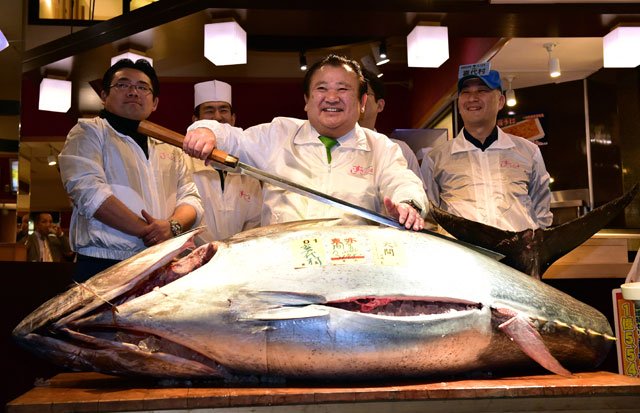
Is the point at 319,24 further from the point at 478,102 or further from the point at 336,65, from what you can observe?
the point at 336,65

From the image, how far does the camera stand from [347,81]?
2633mm

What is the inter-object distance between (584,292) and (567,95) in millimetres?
5987

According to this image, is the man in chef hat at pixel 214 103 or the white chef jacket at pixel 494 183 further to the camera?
the man in chef hat at pixel 214 103

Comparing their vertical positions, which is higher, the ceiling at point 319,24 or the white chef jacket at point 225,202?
the ceiling at point 319,24

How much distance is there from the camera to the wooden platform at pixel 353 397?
163 centimetres

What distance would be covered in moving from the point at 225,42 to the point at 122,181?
3.00 m

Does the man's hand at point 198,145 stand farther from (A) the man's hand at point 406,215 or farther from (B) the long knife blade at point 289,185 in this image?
(A) the man's hand at point 406,215

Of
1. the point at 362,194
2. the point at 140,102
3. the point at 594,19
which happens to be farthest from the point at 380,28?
the point at 362,194

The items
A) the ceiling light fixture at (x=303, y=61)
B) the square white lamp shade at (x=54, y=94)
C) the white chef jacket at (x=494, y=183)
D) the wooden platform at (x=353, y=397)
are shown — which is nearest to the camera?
the wooden platform at (x=353, y=397)

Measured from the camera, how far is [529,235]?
2287mm

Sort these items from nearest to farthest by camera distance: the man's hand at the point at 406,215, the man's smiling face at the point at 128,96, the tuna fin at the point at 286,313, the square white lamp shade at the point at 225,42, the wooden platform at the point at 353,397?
the wooden platform at the point at 353,397 → the tuna fin at the point at 286,313 → the man's hand at the point at 406,215 → the man's smiling face at the point at 128,96 → the square white lamp shade at the point at 225,42

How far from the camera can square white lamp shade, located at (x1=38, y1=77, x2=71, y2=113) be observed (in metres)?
7.21

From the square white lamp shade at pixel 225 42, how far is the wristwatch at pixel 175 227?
3095mm

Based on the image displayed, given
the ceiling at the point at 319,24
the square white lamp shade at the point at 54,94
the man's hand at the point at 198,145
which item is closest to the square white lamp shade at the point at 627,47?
the ceiling at the point at 319,24
